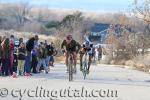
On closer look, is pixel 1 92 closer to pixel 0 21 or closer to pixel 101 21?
pixel 0 21

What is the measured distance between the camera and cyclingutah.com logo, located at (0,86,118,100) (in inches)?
737

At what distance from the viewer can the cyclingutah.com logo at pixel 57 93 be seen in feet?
61.4

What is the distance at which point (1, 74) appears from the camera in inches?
1139

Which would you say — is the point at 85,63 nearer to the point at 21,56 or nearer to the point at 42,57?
the point at 21,56

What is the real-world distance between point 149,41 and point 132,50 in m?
1.75

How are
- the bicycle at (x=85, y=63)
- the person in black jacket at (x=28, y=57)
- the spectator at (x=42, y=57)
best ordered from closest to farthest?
the bicycle at (x=85, y=63) → the person in black jacket at (x=28, y=57) → the spectator at (x=42, y=57)

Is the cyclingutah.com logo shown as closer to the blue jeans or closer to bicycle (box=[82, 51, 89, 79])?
bicycle (box=[82, 51, 89, 79])

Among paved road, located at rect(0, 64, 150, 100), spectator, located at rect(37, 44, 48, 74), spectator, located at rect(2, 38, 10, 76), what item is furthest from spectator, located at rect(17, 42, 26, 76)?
paved road, located at rect(0, 64, 150, 100)

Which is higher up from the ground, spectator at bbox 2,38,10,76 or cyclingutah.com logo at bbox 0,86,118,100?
spectator at bbox 2,38,10,76

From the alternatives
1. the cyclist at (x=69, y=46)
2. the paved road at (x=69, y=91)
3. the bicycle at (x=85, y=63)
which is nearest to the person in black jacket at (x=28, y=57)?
the bicycle at (x=85, y=63)

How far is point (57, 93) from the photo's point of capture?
20.0 m

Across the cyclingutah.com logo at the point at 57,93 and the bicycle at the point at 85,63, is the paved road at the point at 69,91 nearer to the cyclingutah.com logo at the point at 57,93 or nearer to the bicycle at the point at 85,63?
the cyclingutah.com logo at the point at 57,93

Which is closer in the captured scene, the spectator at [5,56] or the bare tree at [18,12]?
the spectator at [5,56]

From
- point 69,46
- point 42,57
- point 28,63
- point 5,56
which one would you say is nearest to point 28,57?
point 28,63
